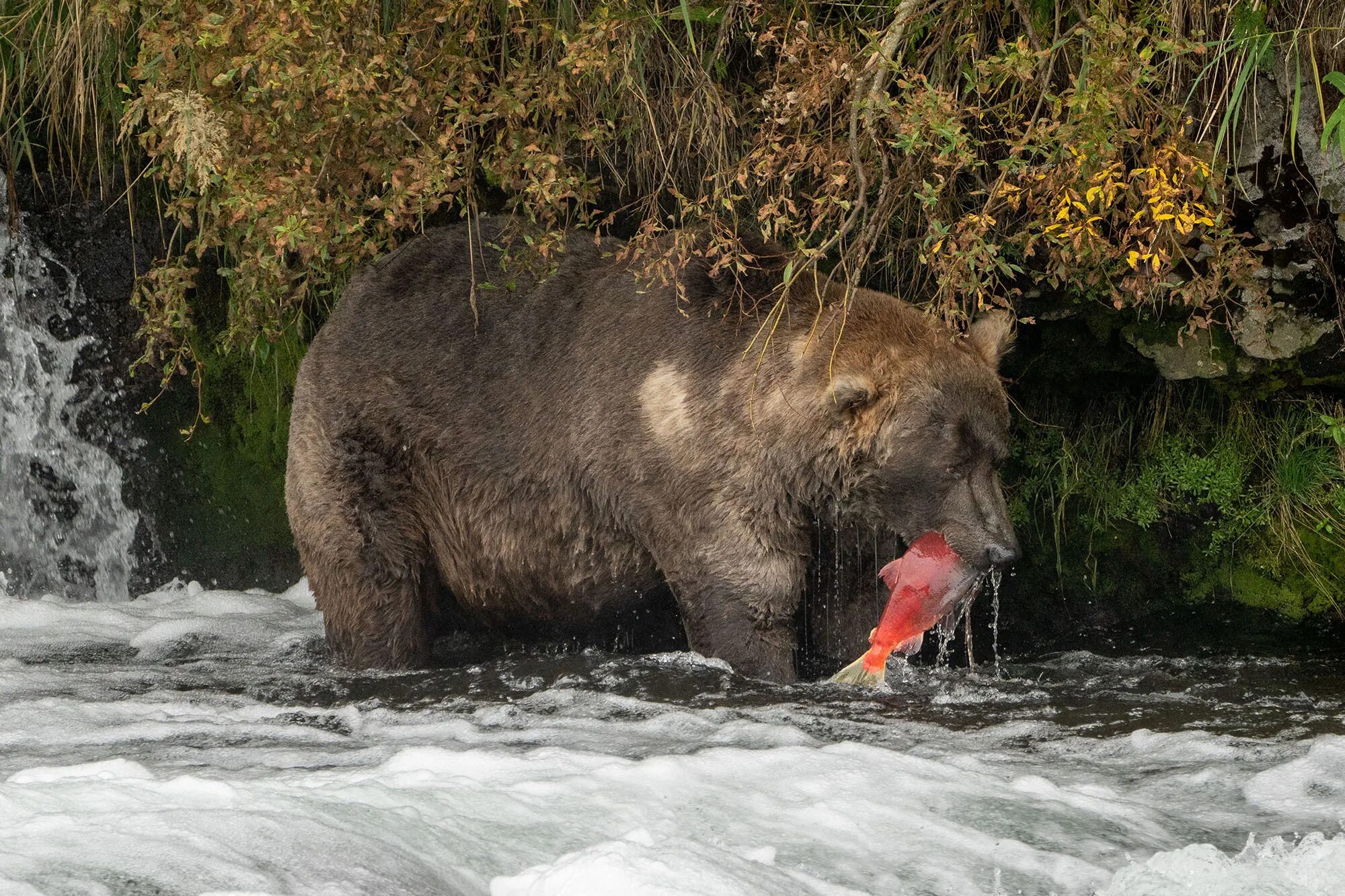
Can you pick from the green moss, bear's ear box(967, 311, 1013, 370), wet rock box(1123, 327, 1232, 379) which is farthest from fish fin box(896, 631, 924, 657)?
the green moss

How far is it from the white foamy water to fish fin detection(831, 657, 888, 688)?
0.31 ft

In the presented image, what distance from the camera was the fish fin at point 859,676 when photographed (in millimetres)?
5008

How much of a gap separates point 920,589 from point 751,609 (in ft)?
1.80

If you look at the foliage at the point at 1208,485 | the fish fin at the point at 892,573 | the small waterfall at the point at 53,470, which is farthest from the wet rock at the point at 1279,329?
the small waterfall at the point at 53,470

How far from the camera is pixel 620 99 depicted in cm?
573

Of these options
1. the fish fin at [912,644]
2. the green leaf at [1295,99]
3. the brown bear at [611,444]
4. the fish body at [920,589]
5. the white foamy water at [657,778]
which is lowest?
the white foamy water at [657,778]

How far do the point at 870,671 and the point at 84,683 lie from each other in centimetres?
260

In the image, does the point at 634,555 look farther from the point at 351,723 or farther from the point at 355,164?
the point at 355,164

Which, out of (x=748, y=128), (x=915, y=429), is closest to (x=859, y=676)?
(x=915, y=429)

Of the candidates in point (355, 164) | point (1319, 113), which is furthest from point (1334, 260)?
point (355, 164)

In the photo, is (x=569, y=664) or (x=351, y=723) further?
(x=569, y=664)

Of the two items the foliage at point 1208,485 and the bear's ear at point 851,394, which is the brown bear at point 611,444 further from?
the foliage at point 1208,485

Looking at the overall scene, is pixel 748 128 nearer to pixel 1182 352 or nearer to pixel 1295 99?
pixel 1182 352

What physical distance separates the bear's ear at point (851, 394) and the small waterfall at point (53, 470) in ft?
12.8
